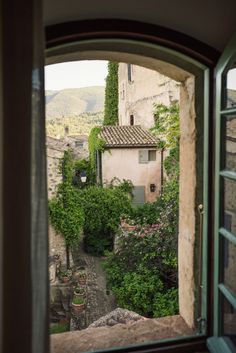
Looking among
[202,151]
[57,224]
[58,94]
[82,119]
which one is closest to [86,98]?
[58,94]

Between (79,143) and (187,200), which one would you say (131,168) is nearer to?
(79,143)

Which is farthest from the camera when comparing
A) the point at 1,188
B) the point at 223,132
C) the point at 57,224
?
the point at 57,224

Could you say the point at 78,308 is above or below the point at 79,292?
below

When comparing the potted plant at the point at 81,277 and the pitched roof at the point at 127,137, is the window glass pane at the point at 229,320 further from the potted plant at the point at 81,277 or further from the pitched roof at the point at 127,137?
the pitched roof at the point at 127,137

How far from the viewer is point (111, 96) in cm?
1508

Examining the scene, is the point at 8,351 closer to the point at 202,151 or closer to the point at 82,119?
the point at 202,151

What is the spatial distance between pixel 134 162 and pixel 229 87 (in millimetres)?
9786

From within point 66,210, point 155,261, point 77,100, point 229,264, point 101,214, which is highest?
point 77,100

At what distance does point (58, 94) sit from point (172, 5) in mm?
28312

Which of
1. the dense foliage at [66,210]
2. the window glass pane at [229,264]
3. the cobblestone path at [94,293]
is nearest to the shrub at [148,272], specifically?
the cobblestone path at [94,293]

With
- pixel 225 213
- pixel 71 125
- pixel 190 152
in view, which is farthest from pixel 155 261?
pixel 71 125

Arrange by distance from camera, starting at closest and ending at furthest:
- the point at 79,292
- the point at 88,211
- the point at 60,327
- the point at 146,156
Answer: the point at 60,327 → the point at 79,292 → the point at 88,211 → the point at 146,156

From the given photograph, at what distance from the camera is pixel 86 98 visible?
1191 inches

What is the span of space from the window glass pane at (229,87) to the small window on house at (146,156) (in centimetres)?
962
